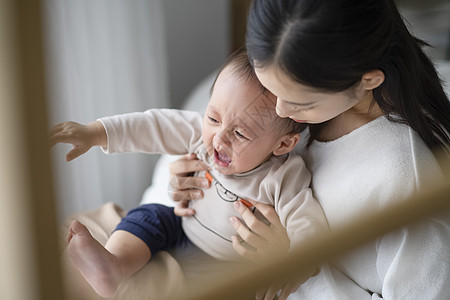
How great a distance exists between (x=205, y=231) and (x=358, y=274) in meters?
0.23

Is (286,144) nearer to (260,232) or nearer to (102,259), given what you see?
(260,232)

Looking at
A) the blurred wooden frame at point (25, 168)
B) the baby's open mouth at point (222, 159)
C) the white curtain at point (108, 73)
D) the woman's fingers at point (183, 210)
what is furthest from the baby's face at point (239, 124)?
the white curtain at point (108, 73)

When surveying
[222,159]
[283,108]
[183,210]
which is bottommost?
[183,210]

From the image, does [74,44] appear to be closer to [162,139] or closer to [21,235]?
[162,139]

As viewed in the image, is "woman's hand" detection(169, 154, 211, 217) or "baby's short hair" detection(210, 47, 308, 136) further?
"woman's hand" detection(169, 154, 211, 217)

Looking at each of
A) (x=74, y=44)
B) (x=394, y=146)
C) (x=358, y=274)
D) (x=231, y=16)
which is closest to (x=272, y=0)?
(x=394, y=146)

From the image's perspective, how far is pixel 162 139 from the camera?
2.36 ft

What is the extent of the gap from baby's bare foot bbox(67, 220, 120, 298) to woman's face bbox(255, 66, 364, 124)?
29 cm

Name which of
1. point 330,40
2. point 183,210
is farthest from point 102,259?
point 330,40

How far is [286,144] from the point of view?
64 centimetres

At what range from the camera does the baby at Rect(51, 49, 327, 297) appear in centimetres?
59

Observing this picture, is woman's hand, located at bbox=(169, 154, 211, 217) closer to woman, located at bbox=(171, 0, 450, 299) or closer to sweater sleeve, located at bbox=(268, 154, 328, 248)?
woman, located at bbox=(171, 0, 450, 299)

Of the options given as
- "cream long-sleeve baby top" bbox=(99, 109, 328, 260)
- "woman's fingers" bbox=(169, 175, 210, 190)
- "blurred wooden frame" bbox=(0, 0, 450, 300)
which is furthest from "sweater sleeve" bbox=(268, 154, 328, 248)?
"blurred wooden frame" bbox=(0, 0, 450, 300)

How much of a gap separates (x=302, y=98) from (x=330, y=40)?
0.07 meters
